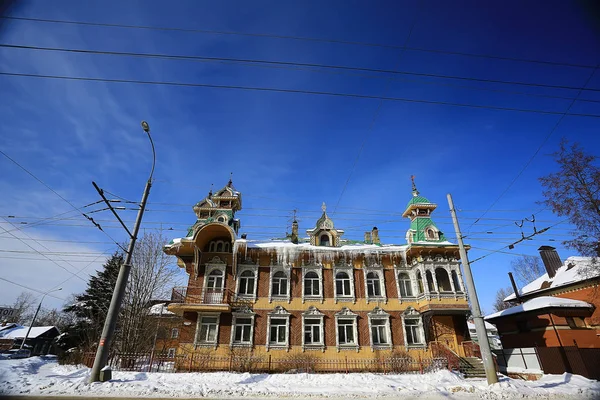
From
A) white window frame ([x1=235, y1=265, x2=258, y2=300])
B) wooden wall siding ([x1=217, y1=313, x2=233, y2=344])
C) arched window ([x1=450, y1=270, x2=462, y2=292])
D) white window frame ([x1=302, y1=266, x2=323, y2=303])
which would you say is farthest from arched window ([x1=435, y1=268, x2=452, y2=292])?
wooden wall siding ([x1=217, y1=313, x2=233, y2=344])

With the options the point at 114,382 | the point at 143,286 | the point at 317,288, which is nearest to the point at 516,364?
the point at 317,288

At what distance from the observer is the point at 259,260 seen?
73.6 feet

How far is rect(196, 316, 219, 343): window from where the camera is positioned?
64.9 ft

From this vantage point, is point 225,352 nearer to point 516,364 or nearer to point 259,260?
point 259,260

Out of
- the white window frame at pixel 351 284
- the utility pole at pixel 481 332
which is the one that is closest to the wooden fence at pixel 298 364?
the white window frame at pixel 351 284

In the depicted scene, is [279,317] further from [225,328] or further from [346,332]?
[346,332]

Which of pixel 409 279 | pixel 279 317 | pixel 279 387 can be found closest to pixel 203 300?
pixel 279 317

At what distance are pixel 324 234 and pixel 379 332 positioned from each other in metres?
8.43

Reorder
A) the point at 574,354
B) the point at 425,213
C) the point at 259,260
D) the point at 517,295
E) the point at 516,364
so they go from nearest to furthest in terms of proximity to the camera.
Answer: the point at 574,354 < the point at 516,364 < the point at 259,260 < the point at 425,213 < the point at 517,295

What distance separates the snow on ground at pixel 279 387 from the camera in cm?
1028

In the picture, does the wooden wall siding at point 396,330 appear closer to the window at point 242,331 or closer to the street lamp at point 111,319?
the window at point 242,331

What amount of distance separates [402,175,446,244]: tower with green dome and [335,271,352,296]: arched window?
21.1 ft

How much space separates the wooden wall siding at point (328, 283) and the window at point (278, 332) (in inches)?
144

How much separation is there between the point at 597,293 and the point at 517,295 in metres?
9.33
